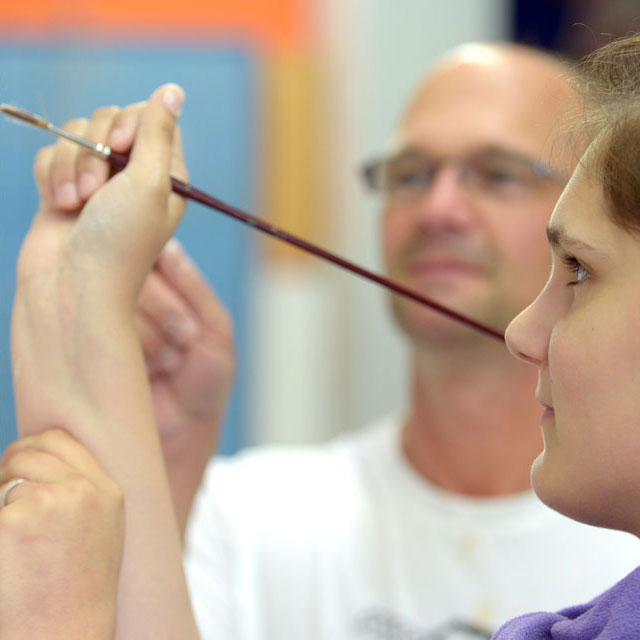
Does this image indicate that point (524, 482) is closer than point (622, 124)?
No

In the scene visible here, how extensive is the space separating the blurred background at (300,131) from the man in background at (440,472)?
101 cm

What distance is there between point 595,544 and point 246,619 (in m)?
0.43

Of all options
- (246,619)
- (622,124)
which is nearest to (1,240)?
(622,124)

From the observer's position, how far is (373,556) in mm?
1256

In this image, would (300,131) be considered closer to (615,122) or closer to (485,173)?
(485,173)

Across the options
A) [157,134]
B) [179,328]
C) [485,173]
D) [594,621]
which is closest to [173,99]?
[157,134]

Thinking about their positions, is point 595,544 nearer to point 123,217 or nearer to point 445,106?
point 445,106

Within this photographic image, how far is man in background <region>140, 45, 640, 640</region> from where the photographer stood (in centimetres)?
119

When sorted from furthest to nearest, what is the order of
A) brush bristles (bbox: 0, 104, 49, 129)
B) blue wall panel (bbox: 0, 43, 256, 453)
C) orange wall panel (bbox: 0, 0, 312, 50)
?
orange wall panel (bbox: 0, 0, 312, 50), blue wall panel (bbox: 0, 43, 256, 453), brush bristles (bbox: 0, 104, 49, 129)

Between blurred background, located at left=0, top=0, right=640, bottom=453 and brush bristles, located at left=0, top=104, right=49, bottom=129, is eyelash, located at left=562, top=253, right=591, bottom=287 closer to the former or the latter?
brush bristles, located at left=0, top=104, right=49, bottom=129

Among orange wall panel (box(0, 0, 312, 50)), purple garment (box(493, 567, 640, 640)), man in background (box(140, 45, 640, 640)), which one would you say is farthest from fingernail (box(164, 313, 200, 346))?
orange wall panel (box(0, 0, 312, 50))

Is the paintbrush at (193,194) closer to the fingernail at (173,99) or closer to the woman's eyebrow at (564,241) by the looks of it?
the fingernail at (173,99)

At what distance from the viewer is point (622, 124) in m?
0.58

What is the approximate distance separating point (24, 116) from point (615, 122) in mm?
390
